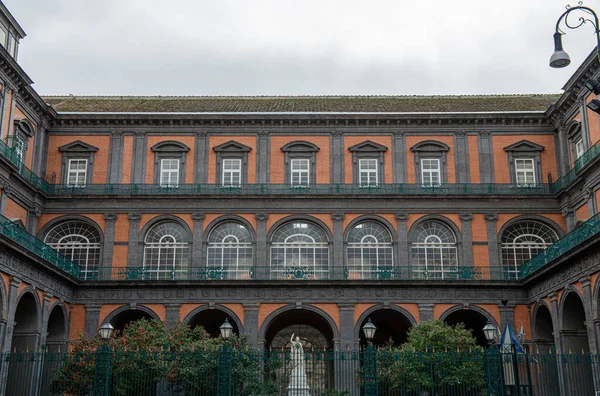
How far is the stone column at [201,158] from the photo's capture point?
3853cm

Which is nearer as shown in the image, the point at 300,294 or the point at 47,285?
the point at 47,285

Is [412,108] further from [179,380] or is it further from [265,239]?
[179,380]

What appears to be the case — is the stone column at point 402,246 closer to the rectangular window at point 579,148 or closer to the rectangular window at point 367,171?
the rectangular window at point 367,171

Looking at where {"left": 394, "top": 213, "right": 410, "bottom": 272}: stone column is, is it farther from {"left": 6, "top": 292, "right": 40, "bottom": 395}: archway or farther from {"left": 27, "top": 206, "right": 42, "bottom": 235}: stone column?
{"left": 27, "top": 206, "right": 42, "bottom": 235}: stone column

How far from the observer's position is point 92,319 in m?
35.3

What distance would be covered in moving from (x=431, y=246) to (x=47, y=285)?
18025 mm

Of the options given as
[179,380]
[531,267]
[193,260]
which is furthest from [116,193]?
[531,267]

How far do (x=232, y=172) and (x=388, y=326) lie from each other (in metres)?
11.5

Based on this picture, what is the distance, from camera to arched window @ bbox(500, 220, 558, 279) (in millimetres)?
37031

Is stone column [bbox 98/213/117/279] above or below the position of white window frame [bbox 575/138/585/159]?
below

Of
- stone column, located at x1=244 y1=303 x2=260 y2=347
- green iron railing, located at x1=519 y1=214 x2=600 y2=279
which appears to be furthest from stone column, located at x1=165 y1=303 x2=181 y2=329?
green iron railing, located at x1=519 y1=214 x2=600 y2=279

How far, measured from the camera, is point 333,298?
35219mm

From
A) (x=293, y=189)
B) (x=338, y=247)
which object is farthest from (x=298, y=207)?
(x=338, y=247)

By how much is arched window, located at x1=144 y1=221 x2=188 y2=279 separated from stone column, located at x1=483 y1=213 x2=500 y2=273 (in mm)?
14840
